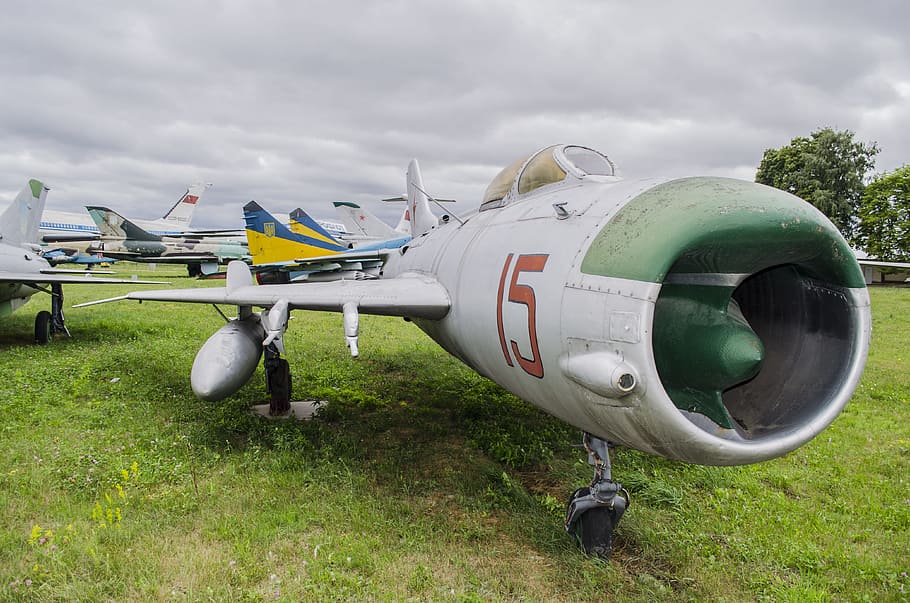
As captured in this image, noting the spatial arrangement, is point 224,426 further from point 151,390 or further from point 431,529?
point 431,529

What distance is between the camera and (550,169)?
14.1 feet

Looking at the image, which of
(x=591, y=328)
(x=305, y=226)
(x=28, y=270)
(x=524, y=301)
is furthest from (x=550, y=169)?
(x=305, y=226)

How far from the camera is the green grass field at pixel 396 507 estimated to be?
321 cm

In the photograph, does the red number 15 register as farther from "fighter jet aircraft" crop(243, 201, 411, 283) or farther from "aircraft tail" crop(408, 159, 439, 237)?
"fighter jet aircraft" crop(243, 201, 411, 283)

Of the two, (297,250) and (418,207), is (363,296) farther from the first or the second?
(297,250)

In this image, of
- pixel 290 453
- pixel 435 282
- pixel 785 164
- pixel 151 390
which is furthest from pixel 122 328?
pixel 785 164

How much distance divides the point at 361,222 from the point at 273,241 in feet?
20.7

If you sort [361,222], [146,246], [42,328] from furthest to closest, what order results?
[146,246], [361,222], [42,328]

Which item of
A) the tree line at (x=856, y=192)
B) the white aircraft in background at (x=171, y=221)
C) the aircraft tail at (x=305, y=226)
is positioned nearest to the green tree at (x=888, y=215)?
the tree line at (x=856, y=192)

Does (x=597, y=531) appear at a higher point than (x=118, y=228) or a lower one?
lower

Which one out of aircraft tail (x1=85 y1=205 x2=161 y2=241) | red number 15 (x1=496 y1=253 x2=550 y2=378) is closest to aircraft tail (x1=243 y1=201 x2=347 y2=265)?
aircraft tail (x1=85 y1=205 x2=161 y2=241)

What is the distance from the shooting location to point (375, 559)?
339cm

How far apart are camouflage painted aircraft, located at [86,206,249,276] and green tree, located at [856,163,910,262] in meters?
45.0

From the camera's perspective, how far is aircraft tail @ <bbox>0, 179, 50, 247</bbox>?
11891mm
